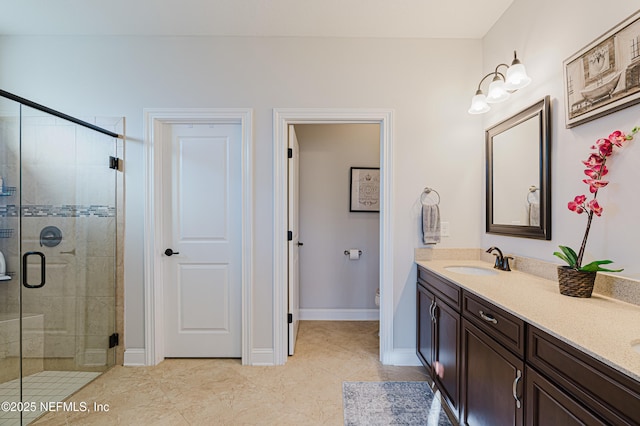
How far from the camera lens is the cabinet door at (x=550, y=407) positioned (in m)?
0.84

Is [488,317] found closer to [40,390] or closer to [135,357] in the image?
[135,357]

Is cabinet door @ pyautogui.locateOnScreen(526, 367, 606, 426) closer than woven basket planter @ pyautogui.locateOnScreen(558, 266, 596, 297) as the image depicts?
Yes

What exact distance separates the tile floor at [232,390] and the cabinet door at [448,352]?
41 cm

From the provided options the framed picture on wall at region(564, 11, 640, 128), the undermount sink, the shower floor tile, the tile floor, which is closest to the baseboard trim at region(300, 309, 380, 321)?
the tile floor

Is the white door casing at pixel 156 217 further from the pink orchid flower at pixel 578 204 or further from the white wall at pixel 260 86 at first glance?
the pink orchid flower at pixel 578 204

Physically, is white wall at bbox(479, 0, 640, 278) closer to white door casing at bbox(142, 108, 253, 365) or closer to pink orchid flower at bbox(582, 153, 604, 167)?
pink orchid flower at bbox(582, 153, 604, 167)

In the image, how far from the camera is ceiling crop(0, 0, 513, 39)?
197 cm

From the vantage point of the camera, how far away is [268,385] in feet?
6.72

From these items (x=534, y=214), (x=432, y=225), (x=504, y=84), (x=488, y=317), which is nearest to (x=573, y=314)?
(x=488, y=317)

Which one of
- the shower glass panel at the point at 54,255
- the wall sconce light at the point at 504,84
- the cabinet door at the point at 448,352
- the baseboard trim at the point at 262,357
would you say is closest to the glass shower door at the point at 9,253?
the shower glass panel at the point at 54,255

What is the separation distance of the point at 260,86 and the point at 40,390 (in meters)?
2.65

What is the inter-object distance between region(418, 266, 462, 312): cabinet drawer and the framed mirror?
23.7 inches

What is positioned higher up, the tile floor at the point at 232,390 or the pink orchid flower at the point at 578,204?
the pink orchid flower at the point at 578,204

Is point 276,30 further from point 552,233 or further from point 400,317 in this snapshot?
point 400,317
